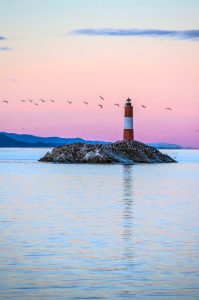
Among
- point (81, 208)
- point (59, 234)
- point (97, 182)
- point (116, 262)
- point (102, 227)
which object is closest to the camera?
point (116, 262)

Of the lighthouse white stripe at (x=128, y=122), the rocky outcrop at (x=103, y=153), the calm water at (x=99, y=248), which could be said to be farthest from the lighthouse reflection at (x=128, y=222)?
the lighthouse white stripe at (x=128, y=122)

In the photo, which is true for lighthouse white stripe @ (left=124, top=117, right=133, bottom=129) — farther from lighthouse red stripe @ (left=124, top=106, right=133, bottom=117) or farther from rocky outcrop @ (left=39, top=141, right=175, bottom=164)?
rocky outcrop @ (left=39, top=141, right=175, bottom=164)

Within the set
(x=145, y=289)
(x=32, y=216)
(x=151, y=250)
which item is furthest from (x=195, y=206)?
(x=145, y=289)

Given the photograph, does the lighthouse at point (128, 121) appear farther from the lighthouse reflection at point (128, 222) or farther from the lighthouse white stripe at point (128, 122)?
the lighthouse reflection at point (128, 222)

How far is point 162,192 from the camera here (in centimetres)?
5003

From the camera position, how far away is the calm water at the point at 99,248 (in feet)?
53.0

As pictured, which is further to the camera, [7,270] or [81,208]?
[81,208]

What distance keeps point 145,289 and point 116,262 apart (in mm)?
3258

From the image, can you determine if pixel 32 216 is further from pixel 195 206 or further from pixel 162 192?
pixel 162 192

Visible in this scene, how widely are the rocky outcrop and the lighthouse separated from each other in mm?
1022

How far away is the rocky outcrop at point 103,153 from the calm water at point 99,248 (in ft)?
156

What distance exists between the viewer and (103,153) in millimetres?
91688

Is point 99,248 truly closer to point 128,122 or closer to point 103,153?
point 103,153

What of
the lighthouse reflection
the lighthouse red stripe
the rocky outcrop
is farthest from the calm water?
the lighthouse red stripe
